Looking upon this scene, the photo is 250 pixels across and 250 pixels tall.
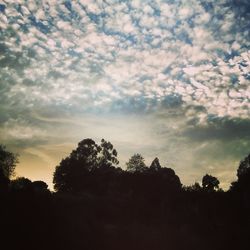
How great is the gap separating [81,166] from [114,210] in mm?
37336

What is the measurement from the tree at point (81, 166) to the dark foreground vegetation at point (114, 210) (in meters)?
0.31

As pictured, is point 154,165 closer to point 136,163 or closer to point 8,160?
point 136,163

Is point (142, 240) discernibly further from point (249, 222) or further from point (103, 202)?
point (249, 222)

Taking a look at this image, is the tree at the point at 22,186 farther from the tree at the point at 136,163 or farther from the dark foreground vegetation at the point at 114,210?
the tree at the point at 136,163

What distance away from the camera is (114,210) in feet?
212

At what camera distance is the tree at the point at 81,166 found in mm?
95438

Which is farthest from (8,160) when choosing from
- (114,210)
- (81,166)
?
(114,210)

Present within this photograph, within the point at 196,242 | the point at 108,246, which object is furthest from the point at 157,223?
A: the point at 108,246

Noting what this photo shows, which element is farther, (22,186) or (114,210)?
(114,210)

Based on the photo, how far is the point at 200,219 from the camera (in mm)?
68375

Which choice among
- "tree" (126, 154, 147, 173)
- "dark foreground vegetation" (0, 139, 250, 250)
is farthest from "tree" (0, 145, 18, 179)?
"tree" (126, 154, 147, 173)

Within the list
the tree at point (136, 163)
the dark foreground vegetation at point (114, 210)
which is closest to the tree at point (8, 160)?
the dark foreground vegetation at point (114, 210)

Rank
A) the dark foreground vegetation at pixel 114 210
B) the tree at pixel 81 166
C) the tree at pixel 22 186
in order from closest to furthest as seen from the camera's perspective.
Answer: the dark foreground vegetation at pixel 114 210
the tree at pixel 22 186
the tree at pixel 81 166

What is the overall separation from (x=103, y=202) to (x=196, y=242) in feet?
74.4
